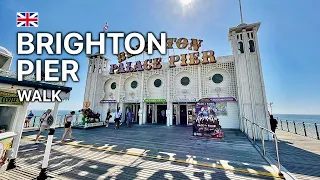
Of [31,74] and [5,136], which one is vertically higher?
[31,74]

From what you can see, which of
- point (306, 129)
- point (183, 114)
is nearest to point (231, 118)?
point (183, 114)

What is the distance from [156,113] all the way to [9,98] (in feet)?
45.9

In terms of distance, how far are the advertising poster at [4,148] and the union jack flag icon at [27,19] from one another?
194 inches

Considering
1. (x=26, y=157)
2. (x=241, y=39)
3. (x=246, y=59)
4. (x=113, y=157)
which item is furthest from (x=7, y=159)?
(x=241, y=39)

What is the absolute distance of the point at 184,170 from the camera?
4016mm

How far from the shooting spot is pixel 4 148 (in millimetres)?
3738

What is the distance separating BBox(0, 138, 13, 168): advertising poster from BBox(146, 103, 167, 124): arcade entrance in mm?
13424

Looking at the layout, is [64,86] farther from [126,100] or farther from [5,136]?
[126,100]

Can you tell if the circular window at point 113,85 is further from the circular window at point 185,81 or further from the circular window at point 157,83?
the circular window at point 185,81

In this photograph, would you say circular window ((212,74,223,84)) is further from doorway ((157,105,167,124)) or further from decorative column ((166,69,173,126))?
doorway ((157,105,167,124))

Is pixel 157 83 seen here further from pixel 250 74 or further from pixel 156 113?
pixel 250 74

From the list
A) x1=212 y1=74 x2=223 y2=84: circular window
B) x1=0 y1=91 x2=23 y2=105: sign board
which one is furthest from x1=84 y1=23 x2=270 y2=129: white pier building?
x1=0 y1=91 x2=23 y2=105: sign board

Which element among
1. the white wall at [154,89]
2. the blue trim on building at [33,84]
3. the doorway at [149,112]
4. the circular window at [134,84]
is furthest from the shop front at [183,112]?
the blue trim on building at [33,84]

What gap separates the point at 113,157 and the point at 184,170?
2715 millimetres
